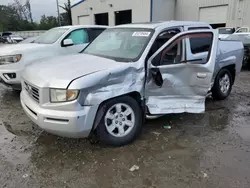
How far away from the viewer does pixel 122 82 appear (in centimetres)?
344

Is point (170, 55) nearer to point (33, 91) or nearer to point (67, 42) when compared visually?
point (33, 91)

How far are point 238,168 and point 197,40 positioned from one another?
2.39 metres

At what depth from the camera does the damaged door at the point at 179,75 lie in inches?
152

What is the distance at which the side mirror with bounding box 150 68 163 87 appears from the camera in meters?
3.79

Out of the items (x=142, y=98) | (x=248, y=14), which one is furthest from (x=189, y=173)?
(x=248, y=14)

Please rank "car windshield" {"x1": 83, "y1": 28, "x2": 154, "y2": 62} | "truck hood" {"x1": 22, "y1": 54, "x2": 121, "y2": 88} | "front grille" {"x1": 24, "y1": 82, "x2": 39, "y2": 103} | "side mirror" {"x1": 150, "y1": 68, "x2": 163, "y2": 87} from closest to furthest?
"truck hood" {"x1": 22, "y1": 54, "x2": 121, "y2": 88} → "front grille" {"x1": 24, "y1": 82, "x2": 39, "y2": 103} → "side mirror" {"x1": 150, "y1": 68, "x2": 163, "y2": 87} → "car windshield" {"x1": 83, "y1": 28, "x2": 154, "y2": 62}

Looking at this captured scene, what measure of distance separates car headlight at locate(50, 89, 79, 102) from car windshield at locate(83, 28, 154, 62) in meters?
1.06

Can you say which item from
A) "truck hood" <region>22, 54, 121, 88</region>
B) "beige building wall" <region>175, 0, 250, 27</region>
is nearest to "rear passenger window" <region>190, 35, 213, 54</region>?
"truck hood" <region>22, 54, 121, 88</region>

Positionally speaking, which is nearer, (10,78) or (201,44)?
(201,44)

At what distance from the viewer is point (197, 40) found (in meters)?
4.51

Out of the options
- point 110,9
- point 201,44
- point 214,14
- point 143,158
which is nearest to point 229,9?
point 214,14

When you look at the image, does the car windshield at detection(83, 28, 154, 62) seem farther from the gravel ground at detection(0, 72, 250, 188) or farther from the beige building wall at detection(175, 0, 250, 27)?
the beige building wall at detection(175, 0, 250, 27)

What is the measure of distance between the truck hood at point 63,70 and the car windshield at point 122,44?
0.29 metres

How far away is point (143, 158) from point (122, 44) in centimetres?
200
